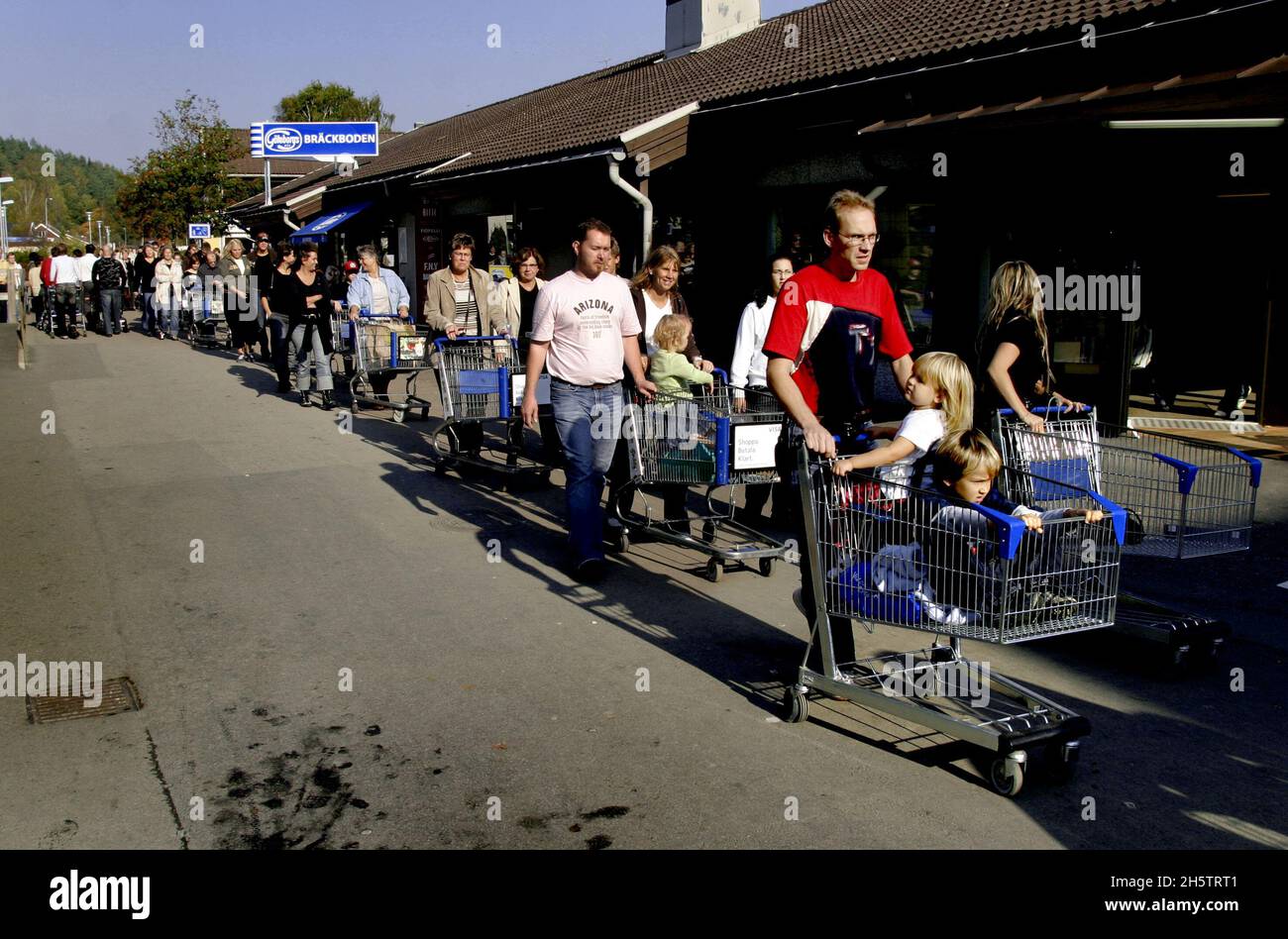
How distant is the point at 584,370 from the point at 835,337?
2.58m

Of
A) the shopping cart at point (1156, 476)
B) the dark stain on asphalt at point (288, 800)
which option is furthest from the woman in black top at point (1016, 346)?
the dark stain on asphalt at point (288, 800)

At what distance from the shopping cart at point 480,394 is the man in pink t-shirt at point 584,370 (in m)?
2.42

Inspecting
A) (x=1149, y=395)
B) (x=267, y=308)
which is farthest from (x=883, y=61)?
(x=267, y=308)

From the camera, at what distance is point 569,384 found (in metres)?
7.19

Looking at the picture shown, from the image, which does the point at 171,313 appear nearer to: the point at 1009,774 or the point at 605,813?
the point at 605,813

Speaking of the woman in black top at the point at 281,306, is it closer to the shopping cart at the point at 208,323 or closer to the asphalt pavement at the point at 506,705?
the asphalt pavement at the point at 506,705

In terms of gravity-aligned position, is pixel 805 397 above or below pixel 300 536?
above

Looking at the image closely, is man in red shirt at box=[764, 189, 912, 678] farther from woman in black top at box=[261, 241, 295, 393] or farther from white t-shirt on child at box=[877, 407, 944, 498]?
woman in black top at box=[261, 241, 295, 393]

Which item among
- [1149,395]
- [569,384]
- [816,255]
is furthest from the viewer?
[1149,395]

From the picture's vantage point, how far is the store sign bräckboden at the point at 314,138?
26.5 m

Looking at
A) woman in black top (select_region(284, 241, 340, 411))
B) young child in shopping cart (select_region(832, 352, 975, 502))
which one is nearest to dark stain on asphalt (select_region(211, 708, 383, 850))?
young child in shopping cart (select_region(832, 352, 975, 502))

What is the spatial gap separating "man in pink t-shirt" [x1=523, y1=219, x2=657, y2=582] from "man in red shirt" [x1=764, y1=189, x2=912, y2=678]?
2.36 m
